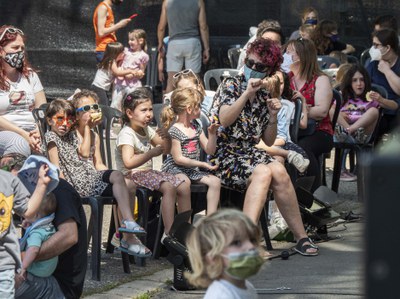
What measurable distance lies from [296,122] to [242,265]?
4.90m

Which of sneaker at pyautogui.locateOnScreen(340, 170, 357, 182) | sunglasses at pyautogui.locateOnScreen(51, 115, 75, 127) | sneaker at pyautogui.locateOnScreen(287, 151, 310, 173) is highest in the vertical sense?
sunglasses at pyautogui.locateOnScreen(51, 115, 75, 127)

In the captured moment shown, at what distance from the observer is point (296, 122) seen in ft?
23.6

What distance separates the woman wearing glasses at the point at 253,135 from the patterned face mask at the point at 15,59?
1.46m

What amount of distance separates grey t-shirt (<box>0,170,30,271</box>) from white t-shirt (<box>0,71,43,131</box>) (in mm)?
2681

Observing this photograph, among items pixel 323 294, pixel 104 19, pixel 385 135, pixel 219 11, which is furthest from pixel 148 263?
pixel 219 11

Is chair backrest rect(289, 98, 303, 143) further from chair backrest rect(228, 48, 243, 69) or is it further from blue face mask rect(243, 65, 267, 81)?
chair backrest rect(228, 48, 243, 69)

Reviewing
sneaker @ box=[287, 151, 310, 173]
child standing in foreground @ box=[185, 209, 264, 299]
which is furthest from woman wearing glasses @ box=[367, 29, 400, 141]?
child standing in foreground @ box=[185, 209, 264, 299]

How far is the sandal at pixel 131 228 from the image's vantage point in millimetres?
5457

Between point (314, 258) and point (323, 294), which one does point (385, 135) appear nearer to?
point (314, 258)

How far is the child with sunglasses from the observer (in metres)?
5.55

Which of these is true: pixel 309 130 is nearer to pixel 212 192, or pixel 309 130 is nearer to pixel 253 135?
pixel 253 135

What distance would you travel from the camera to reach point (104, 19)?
11.8 meters

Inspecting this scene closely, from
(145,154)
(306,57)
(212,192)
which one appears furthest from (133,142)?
(306,57)

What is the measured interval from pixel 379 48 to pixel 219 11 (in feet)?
14.5
